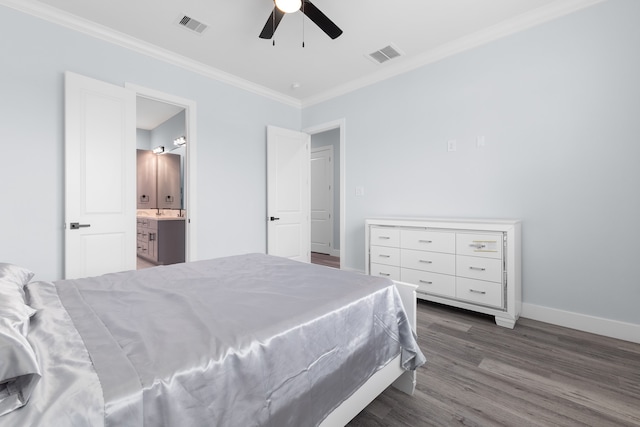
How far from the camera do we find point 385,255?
3.35 m

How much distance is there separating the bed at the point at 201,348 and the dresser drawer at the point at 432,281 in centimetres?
144

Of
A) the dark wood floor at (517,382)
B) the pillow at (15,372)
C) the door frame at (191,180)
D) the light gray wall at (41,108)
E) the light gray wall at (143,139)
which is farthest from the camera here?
the light gray wall at (143,139)

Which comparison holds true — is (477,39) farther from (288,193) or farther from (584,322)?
(288,193)

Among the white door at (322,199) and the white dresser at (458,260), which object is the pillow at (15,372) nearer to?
the white dresser at (458,260)

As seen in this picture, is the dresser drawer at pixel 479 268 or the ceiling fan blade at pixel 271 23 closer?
the ceiling fan blade at pixel 271 23

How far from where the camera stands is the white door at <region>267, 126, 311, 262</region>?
429 cm

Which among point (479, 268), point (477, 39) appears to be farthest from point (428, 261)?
point (477, 39)

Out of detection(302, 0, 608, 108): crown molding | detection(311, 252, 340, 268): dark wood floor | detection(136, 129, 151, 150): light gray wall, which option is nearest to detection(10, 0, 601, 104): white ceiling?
detection(302, 0, 608, 108): crown molding

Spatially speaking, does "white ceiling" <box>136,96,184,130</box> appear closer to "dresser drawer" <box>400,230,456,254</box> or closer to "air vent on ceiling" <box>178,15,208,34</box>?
"air vent on ceiling" <box>178,15,208,34</box>

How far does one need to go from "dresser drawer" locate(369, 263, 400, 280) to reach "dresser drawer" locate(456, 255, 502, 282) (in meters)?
0.66

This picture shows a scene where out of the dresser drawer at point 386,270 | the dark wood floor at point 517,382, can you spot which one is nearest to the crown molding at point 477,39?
the dresser drawer at point 386,270

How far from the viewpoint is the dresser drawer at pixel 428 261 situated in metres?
2.86

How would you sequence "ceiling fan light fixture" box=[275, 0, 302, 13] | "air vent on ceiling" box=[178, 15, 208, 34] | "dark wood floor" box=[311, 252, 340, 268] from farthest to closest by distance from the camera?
"dark wood floor" box=[311, 252, 340, 268]
"air vent on ceiling" box=[178, 15, 208, 34]
"ceiling fan light fixture" box=[275, 0, 302, 13]

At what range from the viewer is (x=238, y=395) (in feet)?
2.86
